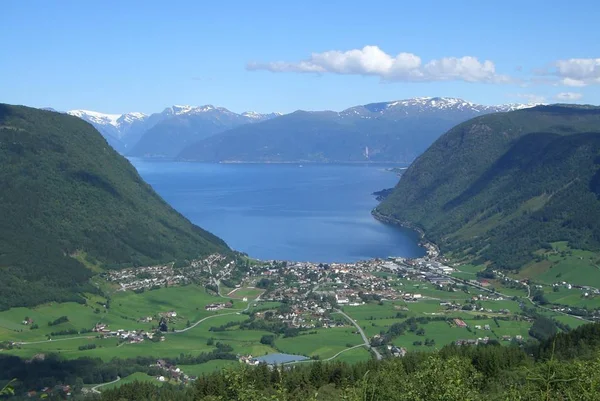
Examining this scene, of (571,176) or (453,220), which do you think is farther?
(453,220)

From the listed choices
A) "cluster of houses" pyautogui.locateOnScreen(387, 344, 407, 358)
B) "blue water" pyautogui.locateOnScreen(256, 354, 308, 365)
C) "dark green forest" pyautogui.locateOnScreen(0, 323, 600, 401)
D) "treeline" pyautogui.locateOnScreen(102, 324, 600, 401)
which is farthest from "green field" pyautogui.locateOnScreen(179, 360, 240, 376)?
"cluster of houses" pyautogui.locateOnScreen(387, 344, 407, 358)

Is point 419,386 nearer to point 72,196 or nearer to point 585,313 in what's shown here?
point 585,313

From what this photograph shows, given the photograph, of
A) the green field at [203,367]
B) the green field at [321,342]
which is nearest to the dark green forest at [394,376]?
the green field at [203,367]

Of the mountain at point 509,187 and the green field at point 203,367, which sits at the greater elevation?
the mountain at point 509,187

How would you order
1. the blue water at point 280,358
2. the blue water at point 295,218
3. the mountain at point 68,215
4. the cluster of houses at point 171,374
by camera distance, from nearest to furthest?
the cluster of houses at point 171,374, the blue water at point 280,358, the mountain at point 68,215, the blue water at point 295,218

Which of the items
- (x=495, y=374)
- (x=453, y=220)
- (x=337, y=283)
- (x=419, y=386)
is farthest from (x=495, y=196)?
(x=419, y=386)

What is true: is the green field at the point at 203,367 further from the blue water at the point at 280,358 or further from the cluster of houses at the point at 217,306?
the cluster of houses at the point at 217,306

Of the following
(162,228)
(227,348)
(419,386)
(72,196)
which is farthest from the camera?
(162,228)

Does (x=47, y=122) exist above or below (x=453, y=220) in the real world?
above
